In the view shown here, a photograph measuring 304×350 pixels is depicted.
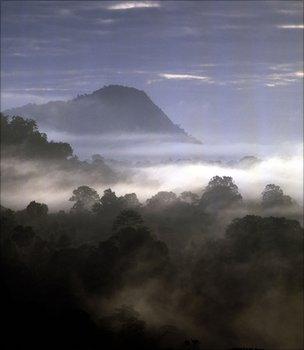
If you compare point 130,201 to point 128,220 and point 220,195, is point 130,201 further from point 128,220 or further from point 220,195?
point 128,220

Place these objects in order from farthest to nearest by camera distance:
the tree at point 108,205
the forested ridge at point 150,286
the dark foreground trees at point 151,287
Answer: the tree at point 108,205 < the forested ridge at point 150,286 < the dark foreground trees at point 151,287

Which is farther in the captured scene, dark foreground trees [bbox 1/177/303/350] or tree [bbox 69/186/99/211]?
tree [bbox 69/186/99/211]

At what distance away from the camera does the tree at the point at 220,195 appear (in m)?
145

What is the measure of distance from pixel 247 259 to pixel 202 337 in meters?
18.3

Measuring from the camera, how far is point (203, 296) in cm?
9481

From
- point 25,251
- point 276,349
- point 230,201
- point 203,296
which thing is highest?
point 230,201

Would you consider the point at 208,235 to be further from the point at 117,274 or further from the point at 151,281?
the point at 117,274

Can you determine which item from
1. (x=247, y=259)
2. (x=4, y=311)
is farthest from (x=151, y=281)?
(x=4, y=311)

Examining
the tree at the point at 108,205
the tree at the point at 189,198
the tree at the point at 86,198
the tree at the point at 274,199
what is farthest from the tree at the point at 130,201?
the tree at the point at 274,199

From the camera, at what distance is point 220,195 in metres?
152

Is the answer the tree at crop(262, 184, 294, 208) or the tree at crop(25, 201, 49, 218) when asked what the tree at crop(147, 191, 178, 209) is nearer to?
the tree at crop(262, 184, 294, 208)

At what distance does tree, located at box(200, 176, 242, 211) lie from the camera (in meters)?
145

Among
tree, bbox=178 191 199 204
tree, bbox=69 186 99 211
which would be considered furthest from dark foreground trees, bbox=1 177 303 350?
tree, bbox=178 191 199 204

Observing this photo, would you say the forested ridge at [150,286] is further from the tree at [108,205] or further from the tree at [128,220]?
the tree at [108,205]
